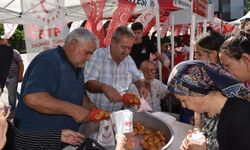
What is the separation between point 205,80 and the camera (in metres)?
1.38

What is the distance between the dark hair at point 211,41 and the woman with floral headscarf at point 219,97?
1.34 metres

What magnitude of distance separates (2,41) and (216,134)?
4.67 meters

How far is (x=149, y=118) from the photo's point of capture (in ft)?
8.04

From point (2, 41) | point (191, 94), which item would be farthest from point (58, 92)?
point (2, 41)

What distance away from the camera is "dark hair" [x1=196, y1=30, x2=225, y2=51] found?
2741mm

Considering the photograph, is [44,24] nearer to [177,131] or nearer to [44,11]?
[44,11]

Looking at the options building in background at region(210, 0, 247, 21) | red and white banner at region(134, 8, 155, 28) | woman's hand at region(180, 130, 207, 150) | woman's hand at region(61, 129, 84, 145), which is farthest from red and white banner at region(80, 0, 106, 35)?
building in background at region(210, 0, 247, 21)

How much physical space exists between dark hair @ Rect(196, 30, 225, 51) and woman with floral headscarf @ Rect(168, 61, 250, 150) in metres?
1.34

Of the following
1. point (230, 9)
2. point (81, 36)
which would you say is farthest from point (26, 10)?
point (230, 9)

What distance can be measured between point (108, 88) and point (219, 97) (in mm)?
1277

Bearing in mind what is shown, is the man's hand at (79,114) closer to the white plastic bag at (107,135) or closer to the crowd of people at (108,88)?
the crowd of people at (108,88)

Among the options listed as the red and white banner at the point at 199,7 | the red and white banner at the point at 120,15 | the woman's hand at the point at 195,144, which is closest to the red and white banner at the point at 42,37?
the red and white banner at the point at 120,15

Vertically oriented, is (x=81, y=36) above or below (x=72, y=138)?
above

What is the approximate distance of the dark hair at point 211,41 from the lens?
274 centimetres
